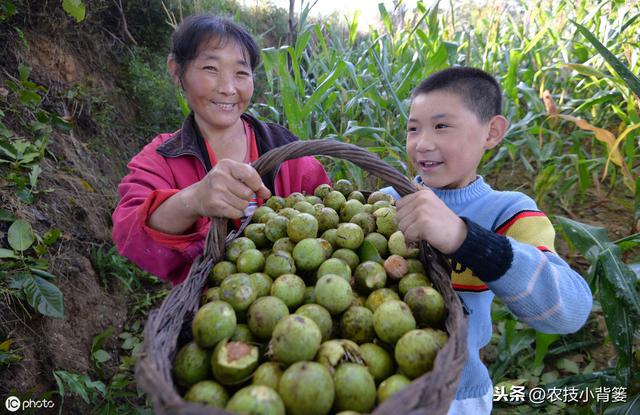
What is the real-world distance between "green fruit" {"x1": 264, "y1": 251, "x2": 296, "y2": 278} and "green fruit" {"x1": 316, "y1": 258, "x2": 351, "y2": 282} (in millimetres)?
106

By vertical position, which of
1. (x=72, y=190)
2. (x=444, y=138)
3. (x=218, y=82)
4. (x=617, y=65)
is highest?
(x=617, y=65)

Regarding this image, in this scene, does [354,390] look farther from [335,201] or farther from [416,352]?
[335,201]

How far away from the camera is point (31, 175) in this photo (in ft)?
8.95

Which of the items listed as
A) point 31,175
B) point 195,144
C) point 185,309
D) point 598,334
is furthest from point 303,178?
point 598,334

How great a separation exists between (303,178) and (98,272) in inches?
81.9

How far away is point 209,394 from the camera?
1.00 meters

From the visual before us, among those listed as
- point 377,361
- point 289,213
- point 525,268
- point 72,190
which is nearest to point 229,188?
point 289,213

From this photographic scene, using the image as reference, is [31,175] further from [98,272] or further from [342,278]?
[342,278]

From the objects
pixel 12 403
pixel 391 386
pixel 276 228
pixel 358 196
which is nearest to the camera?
pixel 391 386

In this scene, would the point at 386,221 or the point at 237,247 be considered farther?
the point at 386,221

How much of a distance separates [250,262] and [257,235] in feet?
0.74

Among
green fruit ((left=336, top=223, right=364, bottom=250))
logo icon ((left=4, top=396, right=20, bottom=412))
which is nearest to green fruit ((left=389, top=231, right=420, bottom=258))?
green fruit ((left=336, top=223, right=364, bottom=250))

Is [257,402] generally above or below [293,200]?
below

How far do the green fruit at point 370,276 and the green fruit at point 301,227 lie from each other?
0.79 feet
